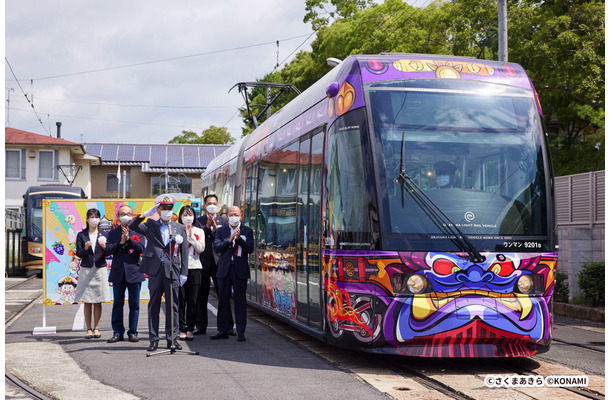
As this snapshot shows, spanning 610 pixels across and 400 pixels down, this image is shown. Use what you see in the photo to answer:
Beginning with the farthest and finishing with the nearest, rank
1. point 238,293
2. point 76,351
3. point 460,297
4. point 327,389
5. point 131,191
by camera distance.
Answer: point 131,191 → point 238,293 → point 76,351 → point 460,297 → point 327,389

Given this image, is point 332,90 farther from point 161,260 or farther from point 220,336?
point 220,336

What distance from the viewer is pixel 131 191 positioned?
205 ft

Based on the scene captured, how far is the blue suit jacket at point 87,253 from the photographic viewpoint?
11.2 metres

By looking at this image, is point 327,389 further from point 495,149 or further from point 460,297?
point 495,149

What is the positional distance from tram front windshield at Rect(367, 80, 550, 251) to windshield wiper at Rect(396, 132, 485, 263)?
0.03 feet

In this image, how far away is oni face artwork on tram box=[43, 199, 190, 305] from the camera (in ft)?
40.7

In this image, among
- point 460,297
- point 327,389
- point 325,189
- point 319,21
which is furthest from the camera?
point 319,21

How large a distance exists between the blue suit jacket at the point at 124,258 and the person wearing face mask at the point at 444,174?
14.5 ft

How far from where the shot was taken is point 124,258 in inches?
435

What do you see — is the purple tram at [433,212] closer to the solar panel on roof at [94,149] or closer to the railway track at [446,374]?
the railway track at [446,374]

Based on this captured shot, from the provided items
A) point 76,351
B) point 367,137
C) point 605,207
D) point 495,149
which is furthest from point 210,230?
point 605,207

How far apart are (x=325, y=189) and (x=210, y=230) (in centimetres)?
283

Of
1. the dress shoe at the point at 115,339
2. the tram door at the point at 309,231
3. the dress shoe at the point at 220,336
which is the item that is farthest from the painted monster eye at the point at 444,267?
the dress shoe at the point at 115,339

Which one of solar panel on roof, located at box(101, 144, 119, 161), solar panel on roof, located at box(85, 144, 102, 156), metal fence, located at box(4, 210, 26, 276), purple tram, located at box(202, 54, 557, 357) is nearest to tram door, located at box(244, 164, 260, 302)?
purple tram, located at box(202, 54, 557, 357)
